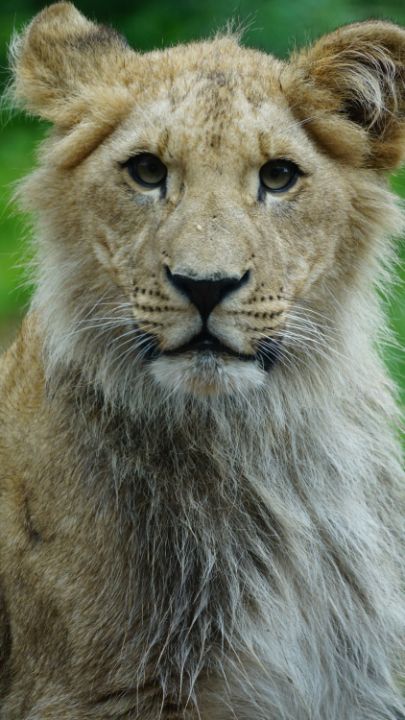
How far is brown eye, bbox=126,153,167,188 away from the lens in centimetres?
393

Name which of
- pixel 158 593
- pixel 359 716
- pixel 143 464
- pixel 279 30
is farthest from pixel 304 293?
pixel 279 30

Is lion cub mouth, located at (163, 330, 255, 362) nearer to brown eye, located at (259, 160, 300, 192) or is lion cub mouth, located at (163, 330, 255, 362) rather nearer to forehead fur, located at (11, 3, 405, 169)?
brown eye, located at (259, 160, 300, 192)

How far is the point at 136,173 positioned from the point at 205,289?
579 mm

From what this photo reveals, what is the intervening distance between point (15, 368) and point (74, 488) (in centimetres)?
59

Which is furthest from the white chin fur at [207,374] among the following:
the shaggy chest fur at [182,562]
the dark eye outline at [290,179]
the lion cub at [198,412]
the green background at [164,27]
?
the green background at [164,27]

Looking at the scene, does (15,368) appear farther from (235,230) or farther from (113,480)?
(235,230)

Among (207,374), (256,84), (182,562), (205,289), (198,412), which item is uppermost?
(256,84)

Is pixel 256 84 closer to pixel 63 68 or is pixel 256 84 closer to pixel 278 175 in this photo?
pixel 278 175

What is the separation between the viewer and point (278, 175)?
3.91 m

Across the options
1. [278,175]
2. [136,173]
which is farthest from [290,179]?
[136,173]

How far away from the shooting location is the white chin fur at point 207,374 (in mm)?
3660

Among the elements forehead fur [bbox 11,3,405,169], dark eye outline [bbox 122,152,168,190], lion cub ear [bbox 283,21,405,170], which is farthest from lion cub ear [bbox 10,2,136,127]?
lion cub ear [bbox 283,21,405,170]

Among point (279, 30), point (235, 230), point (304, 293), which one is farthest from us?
point (279, 30)

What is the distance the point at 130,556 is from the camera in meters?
4.04
